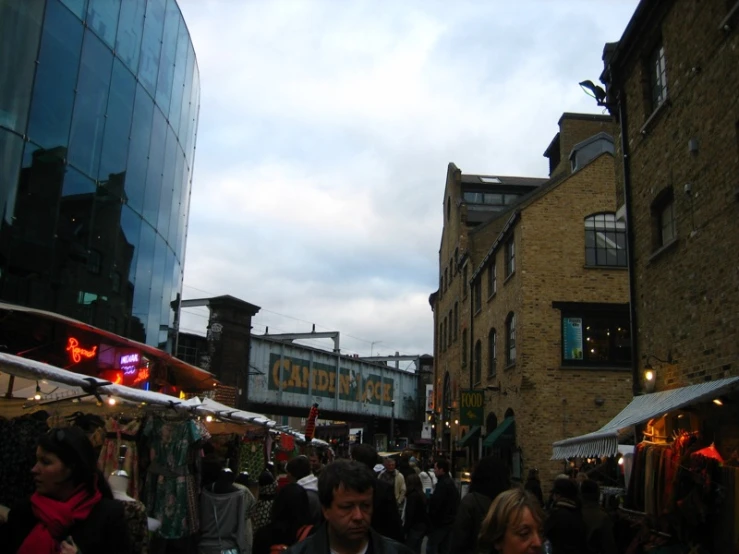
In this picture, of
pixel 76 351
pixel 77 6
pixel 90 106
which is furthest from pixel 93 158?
pixel 76 351

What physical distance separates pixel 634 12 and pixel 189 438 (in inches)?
416

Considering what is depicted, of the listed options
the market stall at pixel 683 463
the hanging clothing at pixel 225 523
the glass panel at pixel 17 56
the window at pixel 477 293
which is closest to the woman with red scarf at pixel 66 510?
the hanging clothing at pixel 225 523

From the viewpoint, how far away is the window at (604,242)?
74.5 ft

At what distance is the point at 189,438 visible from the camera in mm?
9461

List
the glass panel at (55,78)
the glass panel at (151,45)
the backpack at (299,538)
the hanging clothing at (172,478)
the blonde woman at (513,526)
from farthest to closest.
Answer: the glass panel at (151,45), the glass panel at (55,78), the hanging clothing at (172,478), the backpack at (299,538), the blonde woman at (513,526)

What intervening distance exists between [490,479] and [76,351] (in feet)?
38.1

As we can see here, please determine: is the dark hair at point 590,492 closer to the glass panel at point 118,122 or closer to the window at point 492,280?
the glass panel at point 118,122

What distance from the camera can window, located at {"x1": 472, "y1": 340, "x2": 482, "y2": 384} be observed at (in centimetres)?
3022

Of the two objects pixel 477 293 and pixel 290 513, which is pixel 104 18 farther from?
pixel 477 293

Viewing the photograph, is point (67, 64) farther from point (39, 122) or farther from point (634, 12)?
point (634, 12)

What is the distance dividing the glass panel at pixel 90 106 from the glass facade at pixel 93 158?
3 cm

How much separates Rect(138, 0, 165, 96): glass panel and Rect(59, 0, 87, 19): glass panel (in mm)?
2850

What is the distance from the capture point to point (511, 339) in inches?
961

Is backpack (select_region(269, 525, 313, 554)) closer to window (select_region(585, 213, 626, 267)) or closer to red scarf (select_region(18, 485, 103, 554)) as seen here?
red scarf (select_region(18, 485, 103, 554))
